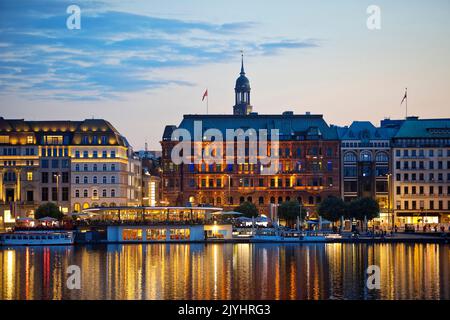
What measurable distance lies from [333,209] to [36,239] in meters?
52.7

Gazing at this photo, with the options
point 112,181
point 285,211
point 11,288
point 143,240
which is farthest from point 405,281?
point 112,181

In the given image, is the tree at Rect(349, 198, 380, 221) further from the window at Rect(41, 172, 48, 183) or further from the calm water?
the window at Rect(41, 172, 48, 183)

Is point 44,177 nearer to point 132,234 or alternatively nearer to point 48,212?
point 48,212

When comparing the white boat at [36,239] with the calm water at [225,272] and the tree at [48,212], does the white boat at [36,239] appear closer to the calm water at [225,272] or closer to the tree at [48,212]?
the calm water at [225,272]

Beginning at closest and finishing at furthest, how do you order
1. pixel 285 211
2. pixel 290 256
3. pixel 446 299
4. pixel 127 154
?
pixel 446 299 < pixel 290 256 < pixel 285 211 < pixel 127 154

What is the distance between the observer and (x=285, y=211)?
604ft

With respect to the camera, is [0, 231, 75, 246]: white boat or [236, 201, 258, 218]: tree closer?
[0, 231, 75, 246]: white boat

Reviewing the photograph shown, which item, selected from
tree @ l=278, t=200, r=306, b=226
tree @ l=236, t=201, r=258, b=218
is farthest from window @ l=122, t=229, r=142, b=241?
tree @ l=278, t=200, r=306, b=226

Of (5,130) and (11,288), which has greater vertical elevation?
(5,130)

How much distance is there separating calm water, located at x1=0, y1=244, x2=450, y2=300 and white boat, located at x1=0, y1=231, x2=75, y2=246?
28.8 feet

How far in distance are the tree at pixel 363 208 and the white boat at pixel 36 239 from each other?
50.5 m

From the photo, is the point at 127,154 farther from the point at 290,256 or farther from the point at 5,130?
the point at 290,256

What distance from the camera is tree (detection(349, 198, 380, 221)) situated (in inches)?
6919
